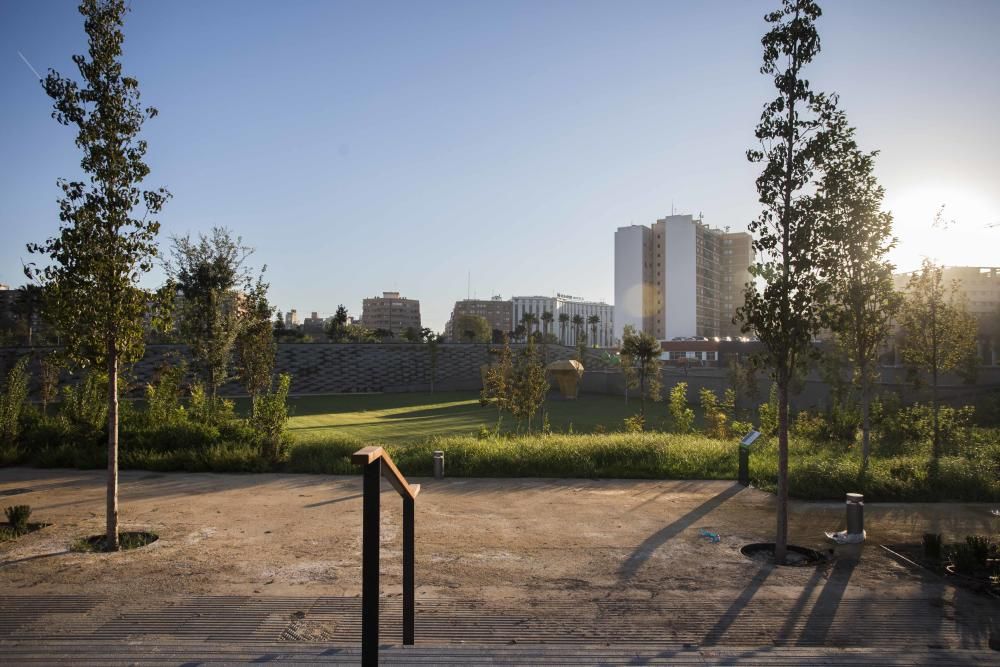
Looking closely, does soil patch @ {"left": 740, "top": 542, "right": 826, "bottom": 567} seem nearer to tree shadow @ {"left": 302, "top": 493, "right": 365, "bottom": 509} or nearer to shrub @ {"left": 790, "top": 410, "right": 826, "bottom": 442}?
tree shadow @ {"left": 302, "top": 493, "right": 365, "bottom": 509}

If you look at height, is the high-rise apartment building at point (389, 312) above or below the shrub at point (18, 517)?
above

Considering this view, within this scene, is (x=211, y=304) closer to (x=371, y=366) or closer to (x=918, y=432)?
(x=918, y=432)

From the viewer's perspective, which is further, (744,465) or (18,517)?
(744,465)

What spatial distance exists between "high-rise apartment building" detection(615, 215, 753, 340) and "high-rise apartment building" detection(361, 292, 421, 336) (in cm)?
6563

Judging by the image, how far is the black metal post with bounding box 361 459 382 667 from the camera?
2.82 m

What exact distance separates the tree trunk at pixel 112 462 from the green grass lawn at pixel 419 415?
610 cm

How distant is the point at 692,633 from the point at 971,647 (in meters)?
1.81

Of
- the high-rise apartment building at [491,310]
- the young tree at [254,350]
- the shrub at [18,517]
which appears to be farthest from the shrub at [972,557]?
the high-rise apartment building at [491,310]

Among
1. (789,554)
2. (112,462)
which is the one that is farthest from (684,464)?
(112,462)

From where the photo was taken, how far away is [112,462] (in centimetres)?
668

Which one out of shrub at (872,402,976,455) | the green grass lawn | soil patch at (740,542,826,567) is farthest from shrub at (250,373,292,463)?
shrub at (872,402,976,455)

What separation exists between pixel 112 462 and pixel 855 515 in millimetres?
7965

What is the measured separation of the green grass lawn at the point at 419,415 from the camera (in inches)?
787

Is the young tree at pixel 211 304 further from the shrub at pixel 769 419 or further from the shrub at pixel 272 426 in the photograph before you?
the shrub at pixel 769 419
